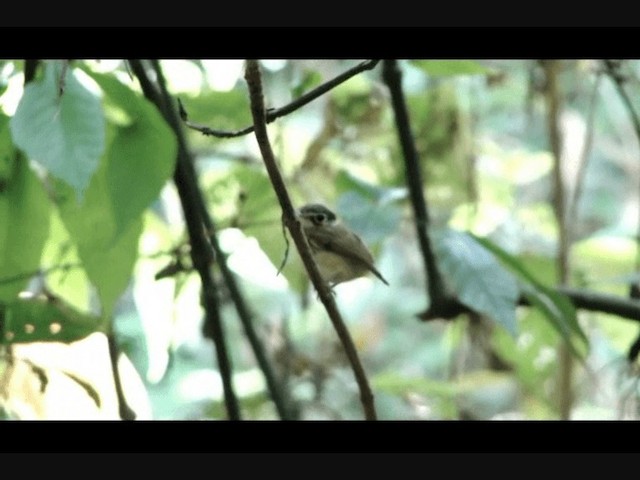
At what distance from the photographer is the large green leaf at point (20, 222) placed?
95cm

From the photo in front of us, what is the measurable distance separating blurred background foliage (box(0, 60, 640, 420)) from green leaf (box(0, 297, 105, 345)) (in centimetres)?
7

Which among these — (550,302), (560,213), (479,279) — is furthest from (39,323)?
(560,213)

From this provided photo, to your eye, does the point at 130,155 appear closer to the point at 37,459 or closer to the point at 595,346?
the point at 37,459

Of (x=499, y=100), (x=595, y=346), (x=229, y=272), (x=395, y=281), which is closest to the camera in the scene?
(x=229, y=272)

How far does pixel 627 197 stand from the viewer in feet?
10.1

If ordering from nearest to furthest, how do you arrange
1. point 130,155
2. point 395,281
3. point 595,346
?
point 130,155 → point 595,346 → point 395,281

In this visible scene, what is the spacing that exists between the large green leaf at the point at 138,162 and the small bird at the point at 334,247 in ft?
1.01

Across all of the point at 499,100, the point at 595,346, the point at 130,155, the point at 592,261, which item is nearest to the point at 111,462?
the point at 130,155

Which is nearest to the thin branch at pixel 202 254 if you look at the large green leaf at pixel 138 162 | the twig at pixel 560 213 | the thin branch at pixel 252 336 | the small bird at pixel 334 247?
the thin branch at pixel 252 336

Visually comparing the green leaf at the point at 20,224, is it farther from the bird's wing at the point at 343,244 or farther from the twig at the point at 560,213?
the twig at the point at 560,213

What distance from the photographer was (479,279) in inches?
42.2

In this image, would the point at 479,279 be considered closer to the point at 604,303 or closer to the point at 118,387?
the point at 604,303
